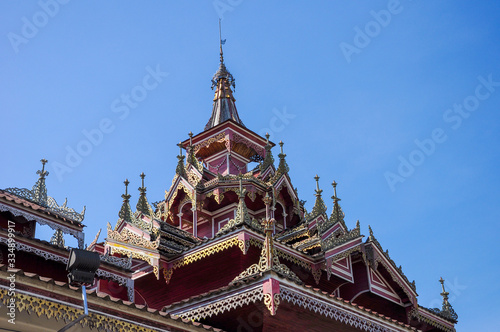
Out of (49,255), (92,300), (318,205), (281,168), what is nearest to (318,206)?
(318,205)

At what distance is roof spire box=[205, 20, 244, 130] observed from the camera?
Result: 34.5m

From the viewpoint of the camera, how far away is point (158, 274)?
23.2 meters

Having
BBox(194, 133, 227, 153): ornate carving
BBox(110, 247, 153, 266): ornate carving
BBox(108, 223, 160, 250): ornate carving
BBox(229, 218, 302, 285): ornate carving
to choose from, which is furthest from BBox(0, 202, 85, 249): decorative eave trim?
BBox(194, 133, 227, 153): ornate carving

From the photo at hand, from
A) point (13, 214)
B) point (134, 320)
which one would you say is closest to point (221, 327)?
point (134, 320)

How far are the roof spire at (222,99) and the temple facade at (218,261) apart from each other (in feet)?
0.27

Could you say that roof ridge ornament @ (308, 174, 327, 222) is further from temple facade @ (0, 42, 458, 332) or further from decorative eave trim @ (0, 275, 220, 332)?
decorative eave trim @ (0, 275, 220, 332)

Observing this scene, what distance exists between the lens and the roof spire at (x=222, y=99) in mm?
34469

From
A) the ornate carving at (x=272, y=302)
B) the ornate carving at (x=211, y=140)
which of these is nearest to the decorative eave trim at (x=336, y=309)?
the ornate carving at (x=272, y=302)

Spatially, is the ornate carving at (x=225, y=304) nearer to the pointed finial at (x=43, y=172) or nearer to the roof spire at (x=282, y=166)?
the pointed finial at (x=43, y=172)

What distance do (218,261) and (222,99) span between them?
15232mm

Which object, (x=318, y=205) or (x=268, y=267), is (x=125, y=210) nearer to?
(x=318, y=205)

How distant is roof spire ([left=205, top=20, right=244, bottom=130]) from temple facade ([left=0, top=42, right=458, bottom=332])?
0.27 feet

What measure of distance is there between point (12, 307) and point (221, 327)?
7.28 meters

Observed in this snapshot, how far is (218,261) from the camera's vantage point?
2230 cm
